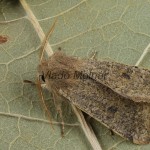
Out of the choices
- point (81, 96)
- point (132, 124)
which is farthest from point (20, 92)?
point (132, 124)

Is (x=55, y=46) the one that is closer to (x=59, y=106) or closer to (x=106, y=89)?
(x=59, y=106)

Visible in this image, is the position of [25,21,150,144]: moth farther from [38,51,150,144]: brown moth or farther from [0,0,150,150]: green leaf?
[0,0,150,150]: green leaf

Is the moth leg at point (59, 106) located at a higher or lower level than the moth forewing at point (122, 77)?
lower

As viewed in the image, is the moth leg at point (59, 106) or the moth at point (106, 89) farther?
the moth leg at point (59, 106)

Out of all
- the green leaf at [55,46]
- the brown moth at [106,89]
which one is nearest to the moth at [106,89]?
the brown moth at [106,89]

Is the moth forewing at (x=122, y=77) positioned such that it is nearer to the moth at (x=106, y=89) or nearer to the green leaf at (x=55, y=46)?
the moth at (x=106, y=89)

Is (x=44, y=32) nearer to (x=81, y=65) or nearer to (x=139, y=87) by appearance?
(x=81, y=65)

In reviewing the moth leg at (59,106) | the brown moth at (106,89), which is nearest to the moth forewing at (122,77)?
the brown moth at (106,89)

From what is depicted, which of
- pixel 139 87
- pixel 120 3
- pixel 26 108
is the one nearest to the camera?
pixel 139 87

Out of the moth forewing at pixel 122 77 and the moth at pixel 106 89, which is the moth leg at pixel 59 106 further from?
the moth forewing at pixel 122 77
